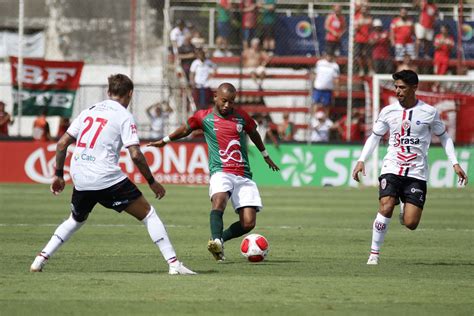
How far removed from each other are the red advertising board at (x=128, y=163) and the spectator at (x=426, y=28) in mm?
7724

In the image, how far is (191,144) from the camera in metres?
29.8

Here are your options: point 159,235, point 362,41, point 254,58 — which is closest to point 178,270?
point 159,235

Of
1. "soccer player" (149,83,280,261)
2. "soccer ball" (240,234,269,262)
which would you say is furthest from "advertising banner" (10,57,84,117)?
"soccer ball" (240,234,269,262)

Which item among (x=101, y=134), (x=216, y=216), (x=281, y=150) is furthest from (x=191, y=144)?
(x=101, y=134)

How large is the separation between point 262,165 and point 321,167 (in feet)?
5.42

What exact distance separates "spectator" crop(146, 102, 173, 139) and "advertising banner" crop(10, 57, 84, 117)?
2.21 metres

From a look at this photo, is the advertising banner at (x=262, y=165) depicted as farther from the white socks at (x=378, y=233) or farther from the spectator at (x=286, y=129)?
the white socks at (x=378, y=233)

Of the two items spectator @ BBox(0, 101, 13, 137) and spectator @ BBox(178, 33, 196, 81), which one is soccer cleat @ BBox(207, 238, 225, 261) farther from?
spectator @ BBox(178, 33, 196, 81)

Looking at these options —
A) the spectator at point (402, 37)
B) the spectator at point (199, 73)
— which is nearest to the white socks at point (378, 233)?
the spectator at point (199, 73)

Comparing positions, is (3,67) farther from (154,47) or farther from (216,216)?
(216,216)

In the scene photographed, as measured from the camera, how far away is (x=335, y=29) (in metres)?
32.9

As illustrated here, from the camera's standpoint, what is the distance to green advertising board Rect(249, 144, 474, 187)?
29938mm

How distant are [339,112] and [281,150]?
2.67 meters

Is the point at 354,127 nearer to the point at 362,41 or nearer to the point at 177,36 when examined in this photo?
the point at 362,41
